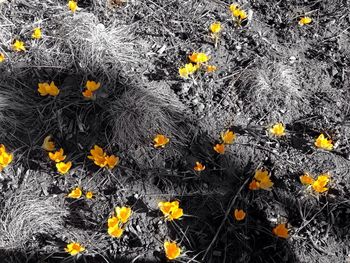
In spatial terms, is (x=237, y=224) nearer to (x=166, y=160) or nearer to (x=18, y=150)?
(x=166, y=160)

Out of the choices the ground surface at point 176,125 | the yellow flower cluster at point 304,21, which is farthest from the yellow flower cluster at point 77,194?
the yellow flower cluster at point 304,21

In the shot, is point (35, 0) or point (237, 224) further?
point (35, 0)

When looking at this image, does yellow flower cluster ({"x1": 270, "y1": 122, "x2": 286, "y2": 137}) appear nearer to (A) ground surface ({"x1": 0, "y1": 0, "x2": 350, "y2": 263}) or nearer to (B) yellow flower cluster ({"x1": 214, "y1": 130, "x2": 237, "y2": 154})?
(A) ground surface ({"x1": 0, "y1": 0, "x2": 350, "y2": 263})

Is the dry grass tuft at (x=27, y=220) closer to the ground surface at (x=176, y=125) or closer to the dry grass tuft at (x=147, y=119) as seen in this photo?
the ground surface at (x=176, y=125)

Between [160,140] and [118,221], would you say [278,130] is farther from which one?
[118,221]

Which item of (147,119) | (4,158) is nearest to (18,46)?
(4,158)

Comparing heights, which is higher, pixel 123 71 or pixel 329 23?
pixel 329 23

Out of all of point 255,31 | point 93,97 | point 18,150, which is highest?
point 255,31

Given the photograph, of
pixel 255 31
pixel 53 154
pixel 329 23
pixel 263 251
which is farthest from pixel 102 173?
pixel 329 23
